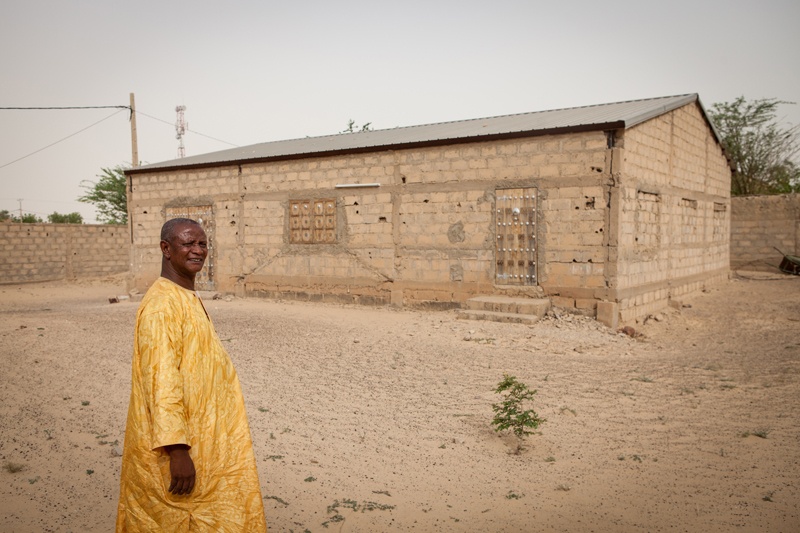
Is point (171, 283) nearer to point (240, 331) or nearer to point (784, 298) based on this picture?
point (240, 331)

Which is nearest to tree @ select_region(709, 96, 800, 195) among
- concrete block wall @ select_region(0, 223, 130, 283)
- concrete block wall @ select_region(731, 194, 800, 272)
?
concrete block wall @ select_region(731, 194, 800, 272)

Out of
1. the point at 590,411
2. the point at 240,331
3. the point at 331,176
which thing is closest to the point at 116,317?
the point at 240,331

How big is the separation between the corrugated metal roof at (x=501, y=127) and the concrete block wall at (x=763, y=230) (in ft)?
18.6

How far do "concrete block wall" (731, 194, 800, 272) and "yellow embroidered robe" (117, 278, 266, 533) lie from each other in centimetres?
1858

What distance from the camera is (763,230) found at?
1711 cm

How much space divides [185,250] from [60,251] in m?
21.7

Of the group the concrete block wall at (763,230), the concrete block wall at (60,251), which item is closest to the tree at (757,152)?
the concrete block wall at (763,230)

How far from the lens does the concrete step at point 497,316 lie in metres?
9.80

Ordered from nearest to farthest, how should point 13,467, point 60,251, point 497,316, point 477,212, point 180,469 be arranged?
point 180,469, point 13,467, point 497,316, point 477,212, point 60,251

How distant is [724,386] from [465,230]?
5963 mm

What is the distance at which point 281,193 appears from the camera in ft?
45.5

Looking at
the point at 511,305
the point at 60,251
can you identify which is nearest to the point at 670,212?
the point at 511,305

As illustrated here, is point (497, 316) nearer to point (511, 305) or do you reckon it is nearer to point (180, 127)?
point (511, 305)

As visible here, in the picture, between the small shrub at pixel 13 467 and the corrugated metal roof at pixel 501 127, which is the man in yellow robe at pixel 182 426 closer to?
the small shrub at pixel 13 467
